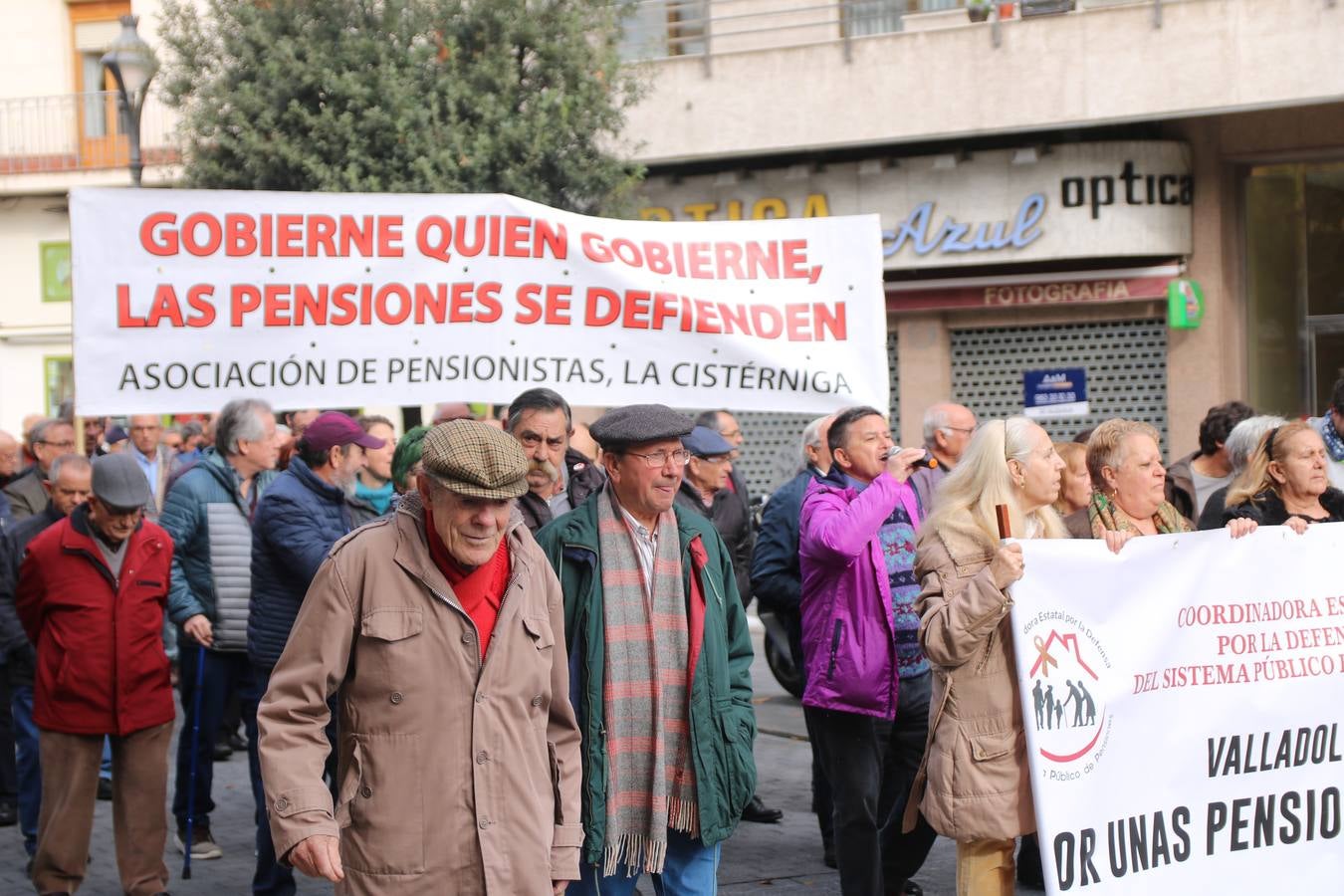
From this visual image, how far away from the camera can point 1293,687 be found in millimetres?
5793

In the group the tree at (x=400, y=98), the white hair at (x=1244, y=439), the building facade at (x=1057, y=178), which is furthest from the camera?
the building facade at (x=1057, y=178)

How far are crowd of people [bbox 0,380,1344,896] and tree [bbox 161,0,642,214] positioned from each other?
660 centimetres

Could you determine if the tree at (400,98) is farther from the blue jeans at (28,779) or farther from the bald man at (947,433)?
the bald man at (947,433)

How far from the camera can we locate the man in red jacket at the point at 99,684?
263 inches

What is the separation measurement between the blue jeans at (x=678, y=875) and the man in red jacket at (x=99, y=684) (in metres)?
2.45

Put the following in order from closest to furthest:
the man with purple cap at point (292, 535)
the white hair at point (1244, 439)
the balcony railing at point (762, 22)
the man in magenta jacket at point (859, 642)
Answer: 1. the man in magenta jacket at point (859, 642)
2. the man with purple cap at point (292, 535)
3. the white hair at point (1244, 439)
4. the balcony railing at point (762, 22)

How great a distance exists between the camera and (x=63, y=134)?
26.9 metres

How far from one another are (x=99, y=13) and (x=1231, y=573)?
25.3 meters

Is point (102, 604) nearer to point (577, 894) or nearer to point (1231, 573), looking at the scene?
point (577, 894)

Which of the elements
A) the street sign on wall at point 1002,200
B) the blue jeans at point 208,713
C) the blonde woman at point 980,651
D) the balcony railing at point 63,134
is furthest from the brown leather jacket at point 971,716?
the balcony railing at point 63,134

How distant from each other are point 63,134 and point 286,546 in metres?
22.6

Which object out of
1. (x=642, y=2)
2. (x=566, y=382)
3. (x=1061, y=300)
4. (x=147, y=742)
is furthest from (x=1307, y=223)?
(x=147, y=742)

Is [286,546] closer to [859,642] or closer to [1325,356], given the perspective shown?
[859,642]

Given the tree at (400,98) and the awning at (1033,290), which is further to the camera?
the awning at (1033,290)
